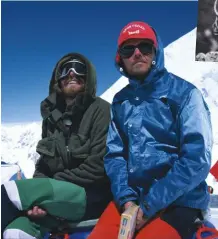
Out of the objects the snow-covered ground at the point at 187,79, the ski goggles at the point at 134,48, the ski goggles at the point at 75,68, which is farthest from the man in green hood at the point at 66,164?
the snow-covered ground at the point at 187,79

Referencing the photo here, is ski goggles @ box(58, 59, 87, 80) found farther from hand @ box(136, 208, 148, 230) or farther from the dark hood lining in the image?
hand @ box(136, 208, 148, 230)

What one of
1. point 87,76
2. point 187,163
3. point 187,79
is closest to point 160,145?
point 187,163

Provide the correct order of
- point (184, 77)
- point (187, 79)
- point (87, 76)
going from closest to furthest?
point (87, 76) → point (187, 79) → point (184, 77)

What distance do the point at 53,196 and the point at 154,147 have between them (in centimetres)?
55

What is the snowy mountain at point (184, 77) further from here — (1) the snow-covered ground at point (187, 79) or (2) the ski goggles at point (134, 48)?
(2) the ski goggles at point (134, 48)

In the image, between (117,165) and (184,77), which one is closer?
(117,165)

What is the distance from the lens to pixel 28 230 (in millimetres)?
1890

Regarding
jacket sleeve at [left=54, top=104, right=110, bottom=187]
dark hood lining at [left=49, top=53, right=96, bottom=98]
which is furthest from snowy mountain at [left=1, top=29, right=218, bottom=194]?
jacket sleeve at [left=54, top=104, right=110, bottom=187]

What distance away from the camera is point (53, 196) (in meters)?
1.95

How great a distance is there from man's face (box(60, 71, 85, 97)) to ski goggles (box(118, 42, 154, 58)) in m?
0.41

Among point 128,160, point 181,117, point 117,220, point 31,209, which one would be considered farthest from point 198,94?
point 31,209

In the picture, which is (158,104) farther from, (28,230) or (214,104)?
(214,104)

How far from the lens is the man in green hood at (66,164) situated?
75.7 inches

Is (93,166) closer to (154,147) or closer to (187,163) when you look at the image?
(154,147)
